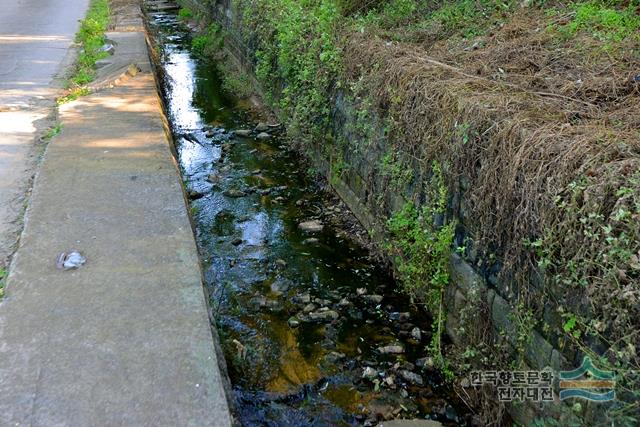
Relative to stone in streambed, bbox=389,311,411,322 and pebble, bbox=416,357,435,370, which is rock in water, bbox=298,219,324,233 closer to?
stone in streambed, bbox=389,311,411,322

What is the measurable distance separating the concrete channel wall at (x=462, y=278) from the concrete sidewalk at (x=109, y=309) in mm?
1708

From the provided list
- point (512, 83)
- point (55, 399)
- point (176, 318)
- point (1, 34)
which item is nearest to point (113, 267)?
point (176, 318)

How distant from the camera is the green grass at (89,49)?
7.89 m

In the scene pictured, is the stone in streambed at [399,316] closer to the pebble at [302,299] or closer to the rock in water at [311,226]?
the pebble at [302,299]

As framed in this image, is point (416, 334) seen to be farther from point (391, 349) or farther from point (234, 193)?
point (234, 193)

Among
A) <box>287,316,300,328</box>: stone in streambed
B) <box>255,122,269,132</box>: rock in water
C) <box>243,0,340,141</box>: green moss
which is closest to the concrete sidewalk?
<box>287,316,300,328</box>: stone in streambed

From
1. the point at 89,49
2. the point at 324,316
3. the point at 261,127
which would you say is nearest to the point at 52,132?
the point at 261,127

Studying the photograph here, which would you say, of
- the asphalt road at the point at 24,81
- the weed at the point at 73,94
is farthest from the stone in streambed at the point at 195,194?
the weed at the point at 73,94

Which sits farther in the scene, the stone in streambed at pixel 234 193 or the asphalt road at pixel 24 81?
the stone in streambed at pixel 234 193

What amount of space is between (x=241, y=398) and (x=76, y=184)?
7.42 feet

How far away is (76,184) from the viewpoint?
464 centimetres

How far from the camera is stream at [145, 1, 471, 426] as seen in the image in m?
3.69

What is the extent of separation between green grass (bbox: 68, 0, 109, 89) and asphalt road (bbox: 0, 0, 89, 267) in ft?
0.90

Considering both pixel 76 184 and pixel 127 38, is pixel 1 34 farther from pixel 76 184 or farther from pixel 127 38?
pixel 76 184
